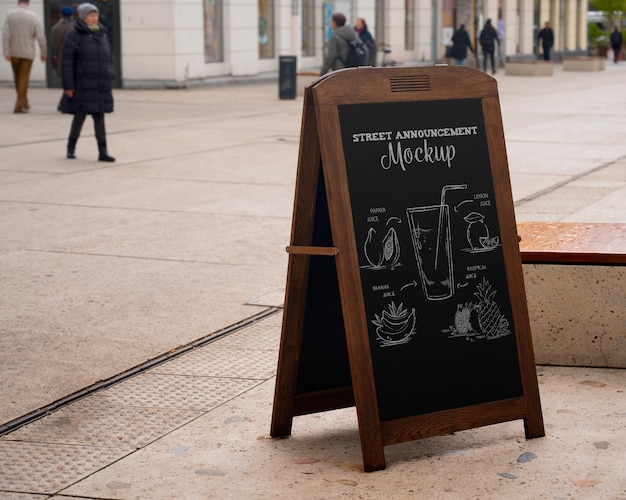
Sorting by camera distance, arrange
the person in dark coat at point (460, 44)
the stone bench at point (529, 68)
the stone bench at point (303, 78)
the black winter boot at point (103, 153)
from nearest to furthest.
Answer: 1. the black winter boot at point (103, 153)
2. the stone bench at point (303, 78)
3. the stone bench at point (529, 68)
4. the person in dark coat at point (460, 44)

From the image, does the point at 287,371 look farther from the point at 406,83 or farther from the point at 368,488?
the point at 406,83

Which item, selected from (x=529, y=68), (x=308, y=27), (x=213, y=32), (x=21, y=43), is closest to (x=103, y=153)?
(x=21, y=43)

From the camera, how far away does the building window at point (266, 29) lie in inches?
1281

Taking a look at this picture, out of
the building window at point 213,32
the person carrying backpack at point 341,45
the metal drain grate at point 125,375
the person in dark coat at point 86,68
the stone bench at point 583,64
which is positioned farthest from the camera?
the stone bench at point 583,64

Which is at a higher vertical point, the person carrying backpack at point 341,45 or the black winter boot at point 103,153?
the person carrying backpack at point 341,45

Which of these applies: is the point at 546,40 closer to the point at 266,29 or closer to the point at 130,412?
the point at 266,29

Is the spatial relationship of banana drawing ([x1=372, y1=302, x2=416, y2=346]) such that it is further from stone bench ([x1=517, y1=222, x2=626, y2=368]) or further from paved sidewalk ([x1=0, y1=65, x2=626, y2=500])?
stone bench ([x1=517, y1=222, x2=626, y2=368])

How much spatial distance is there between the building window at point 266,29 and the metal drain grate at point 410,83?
28.7 meters

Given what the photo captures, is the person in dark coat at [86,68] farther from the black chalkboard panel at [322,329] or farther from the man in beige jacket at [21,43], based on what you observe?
the black chalkboard panel at [322,329]

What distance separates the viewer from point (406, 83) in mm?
4352

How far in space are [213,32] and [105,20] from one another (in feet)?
10.2

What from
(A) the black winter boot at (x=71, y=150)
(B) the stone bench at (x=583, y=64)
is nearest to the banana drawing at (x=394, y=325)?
(A) the black winter boot at (x=71, y=150)

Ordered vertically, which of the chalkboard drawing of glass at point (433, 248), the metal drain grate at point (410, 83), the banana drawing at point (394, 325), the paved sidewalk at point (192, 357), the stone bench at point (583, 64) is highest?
the metal drain grate at point (410, 83)

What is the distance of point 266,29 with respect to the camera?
108ft
